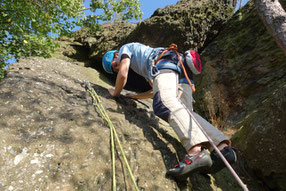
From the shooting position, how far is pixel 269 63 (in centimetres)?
436

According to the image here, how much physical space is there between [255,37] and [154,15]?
2.70 m

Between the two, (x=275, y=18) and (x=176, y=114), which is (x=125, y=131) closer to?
(x=176, y=114)

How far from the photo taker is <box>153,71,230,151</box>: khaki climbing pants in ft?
6.11

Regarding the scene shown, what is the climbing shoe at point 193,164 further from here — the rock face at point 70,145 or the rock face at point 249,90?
the rock face at point 249,90

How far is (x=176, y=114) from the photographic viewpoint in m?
2.00

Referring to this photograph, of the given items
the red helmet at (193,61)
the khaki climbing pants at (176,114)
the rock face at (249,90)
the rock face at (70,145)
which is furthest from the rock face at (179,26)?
the rock face at (70,145)

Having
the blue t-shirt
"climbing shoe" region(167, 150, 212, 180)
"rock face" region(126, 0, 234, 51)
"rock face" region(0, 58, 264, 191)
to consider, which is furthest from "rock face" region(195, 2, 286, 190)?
the blue t-shirt

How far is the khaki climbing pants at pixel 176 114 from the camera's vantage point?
1862 mm

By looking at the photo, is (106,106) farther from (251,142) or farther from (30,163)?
(251,142)

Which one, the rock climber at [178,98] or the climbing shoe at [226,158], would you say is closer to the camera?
the rock climber at [178,98]

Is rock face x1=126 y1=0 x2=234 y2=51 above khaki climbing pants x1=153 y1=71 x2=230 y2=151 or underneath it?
above

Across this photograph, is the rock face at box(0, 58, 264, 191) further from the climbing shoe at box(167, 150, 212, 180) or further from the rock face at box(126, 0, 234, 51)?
the rock face at box(126, 0, 234, 51)

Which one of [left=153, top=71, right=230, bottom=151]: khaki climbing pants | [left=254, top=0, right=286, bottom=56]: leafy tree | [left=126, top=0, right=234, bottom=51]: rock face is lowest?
[left=153, top=71, right=230, bottom=151]: khaki climbing pants

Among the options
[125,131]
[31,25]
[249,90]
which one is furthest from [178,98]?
[31,25]
